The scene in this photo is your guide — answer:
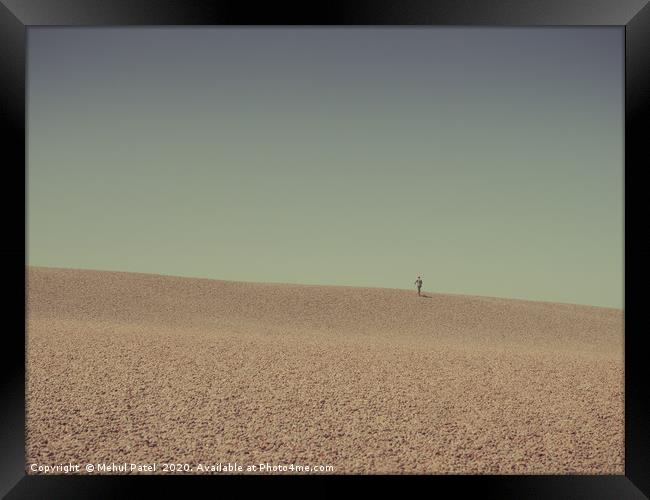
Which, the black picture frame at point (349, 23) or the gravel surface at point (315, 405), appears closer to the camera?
the black picture frame at point (349, 23)

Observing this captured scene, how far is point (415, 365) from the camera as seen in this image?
10531 mm

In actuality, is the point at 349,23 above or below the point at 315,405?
above

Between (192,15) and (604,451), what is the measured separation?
6852 mm

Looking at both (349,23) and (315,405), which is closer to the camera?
(349,23)

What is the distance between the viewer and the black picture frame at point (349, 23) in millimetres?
4457

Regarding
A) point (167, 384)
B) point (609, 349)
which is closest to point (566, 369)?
point (167, 384)

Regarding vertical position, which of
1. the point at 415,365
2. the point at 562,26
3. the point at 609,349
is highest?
the point at 562,26

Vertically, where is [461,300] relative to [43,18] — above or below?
below

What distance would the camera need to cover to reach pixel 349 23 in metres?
4.57

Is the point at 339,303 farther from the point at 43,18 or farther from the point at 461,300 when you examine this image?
the point at 43,18

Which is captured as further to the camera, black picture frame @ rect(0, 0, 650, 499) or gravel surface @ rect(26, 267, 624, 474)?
gravel surface @ rect(26, 267, 624, 474)

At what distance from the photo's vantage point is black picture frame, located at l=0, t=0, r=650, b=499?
14.6ft

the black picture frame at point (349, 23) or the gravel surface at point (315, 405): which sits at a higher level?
the black picture frame at point (349, 23)

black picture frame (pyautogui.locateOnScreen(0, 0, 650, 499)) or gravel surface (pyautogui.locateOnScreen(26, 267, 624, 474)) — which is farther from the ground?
black picture frame (pyautogui.locateOnScreen(0, 0, 650, 499))
